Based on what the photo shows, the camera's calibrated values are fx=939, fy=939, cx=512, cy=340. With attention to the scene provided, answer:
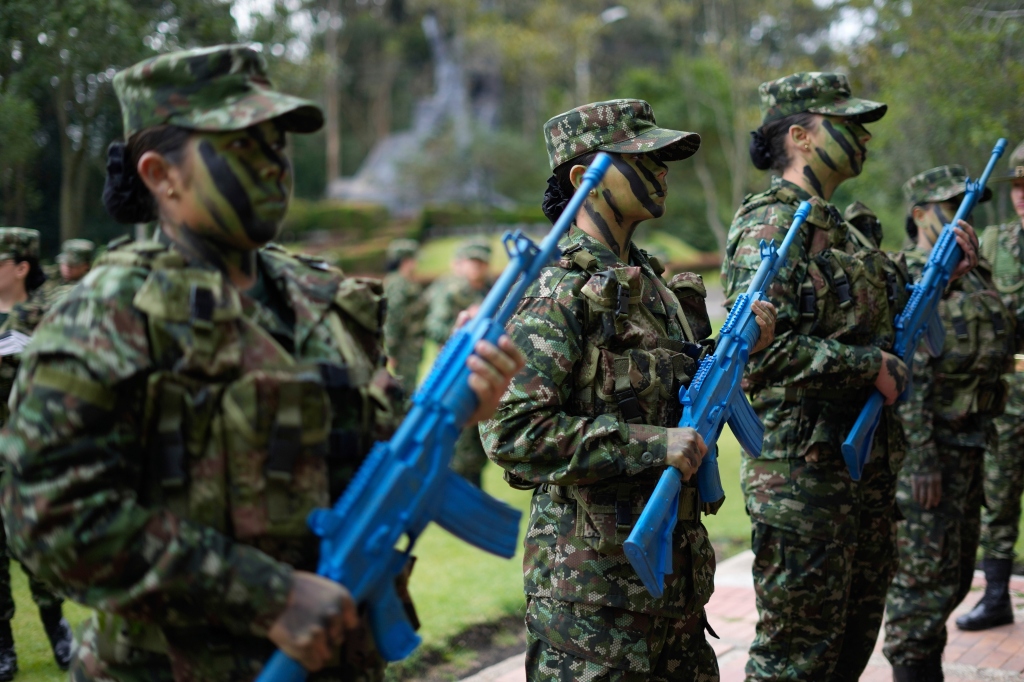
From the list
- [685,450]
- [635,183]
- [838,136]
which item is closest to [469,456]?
[838,136]

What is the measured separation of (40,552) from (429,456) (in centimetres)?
82

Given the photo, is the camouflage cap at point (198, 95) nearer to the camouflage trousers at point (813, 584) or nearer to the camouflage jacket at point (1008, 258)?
the camouflage trousers at point (813, 584)

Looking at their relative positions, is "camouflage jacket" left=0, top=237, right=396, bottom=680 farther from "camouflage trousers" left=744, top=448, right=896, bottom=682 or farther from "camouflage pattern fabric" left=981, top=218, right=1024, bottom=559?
"camouflage pattern fabric" left=981, top=218, right=1024, bottom=559

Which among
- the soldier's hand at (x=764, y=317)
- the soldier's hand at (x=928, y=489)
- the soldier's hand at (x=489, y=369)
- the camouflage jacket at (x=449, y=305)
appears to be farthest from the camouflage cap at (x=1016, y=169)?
the camouflage jacket at (x=449, y=305)

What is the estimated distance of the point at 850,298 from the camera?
12.9 ft

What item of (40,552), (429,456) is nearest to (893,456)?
(429,456)

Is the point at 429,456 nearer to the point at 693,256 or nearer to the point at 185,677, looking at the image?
the point at 185,677

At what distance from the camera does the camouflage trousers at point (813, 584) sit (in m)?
3.79

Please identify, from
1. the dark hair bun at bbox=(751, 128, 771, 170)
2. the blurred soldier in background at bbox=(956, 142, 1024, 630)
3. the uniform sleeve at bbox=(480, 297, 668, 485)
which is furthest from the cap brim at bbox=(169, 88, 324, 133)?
the blurred soldier in background at bbox=(956, 142, 1024, 630)

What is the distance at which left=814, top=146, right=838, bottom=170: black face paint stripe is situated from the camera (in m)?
4.12

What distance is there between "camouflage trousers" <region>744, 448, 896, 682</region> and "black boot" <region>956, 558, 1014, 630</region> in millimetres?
2049

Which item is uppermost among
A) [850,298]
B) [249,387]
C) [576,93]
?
[249,387]

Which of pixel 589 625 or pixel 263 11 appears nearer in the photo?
pixel 589 625

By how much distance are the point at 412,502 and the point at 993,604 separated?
5.00 meters
